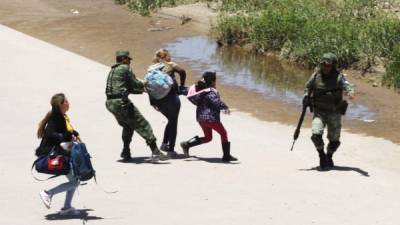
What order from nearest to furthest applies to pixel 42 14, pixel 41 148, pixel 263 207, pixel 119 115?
pixel 41 148 → pixel 263 207 → pixel 119 115 → pixel 42 14

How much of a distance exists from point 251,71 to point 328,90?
1136 centimetres

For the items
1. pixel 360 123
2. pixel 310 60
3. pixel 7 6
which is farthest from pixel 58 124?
pixel 7 6

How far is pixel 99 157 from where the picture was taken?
473 inches

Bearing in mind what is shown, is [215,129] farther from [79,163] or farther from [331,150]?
[79,163]

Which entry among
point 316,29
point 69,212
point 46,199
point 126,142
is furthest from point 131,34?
point 46,199

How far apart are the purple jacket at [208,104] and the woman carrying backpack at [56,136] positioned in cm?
326

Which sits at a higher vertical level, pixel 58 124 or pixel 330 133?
pixel 58 124

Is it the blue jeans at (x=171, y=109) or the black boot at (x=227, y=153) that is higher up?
the blue jeans at (x=171, y=109)

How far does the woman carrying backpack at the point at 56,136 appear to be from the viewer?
28.1 ft

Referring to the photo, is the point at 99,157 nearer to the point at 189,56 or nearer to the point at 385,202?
the point at 385,202

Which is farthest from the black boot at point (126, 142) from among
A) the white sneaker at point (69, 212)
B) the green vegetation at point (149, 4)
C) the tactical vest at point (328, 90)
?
the green vegetation at point (149, 4)

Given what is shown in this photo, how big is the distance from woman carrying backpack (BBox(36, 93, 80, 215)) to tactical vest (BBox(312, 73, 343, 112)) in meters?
3.85

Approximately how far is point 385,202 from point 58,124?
3811mm

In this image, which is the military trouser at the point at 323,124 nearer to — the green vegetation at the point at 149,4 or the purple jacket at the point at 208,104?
the purple jacket at the point at 208,104
